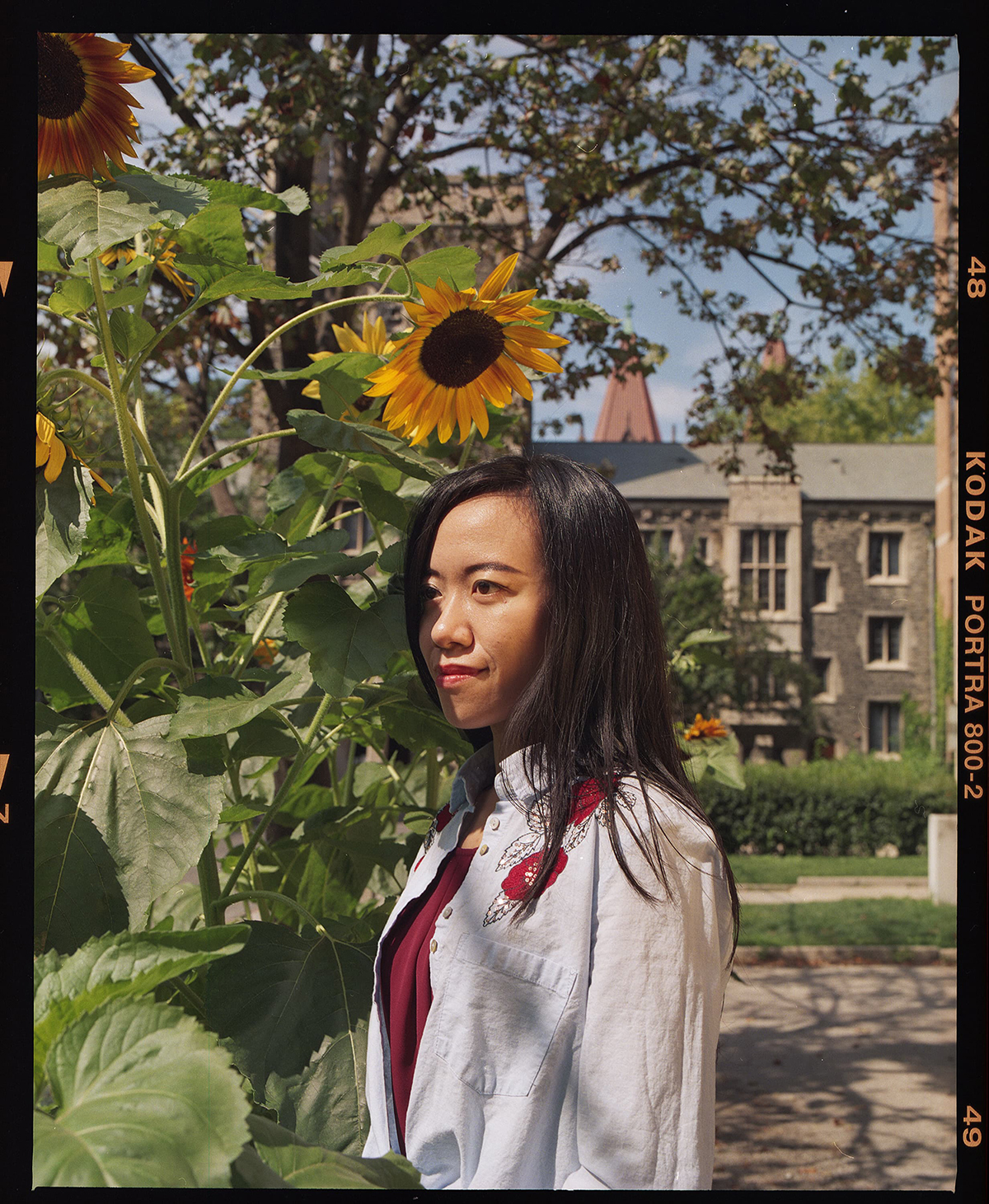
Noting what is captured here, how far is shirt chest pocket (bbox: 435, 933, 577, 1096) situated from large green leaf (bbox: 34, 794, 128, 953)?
0.34 metres

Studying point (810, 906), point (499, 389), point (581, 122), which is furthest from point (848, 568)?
point (499, 389)

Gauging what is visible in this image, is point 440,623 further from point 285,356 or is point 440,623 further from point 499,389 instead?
point 285,356

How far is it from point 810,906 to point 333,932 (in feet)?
36.6

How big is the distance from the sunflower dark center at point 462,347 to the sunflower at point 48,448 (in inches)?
17.2

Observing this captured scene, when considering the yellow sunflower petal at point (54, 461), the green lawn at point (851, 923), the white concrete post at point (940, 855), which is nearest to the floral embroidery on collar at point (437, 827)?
the yellow sunflower petal at point (54, 461)

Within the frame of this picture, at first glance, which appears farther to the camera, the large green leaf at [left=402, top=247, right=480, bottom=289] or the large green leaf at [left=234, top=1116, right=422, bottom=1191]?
the large green leaf at [left=402, top=247, right=480, bottom=289]

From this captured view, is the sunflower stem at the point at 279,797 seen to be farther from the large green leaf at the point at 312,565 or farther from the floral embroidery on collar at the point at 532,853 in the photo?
the floral embroidery on collar at the point at 532,853

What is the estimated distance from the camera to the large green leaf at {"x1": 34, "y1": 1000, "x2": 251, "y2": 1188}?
676mm

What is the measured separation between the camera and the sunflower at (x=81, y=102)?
1077 mm

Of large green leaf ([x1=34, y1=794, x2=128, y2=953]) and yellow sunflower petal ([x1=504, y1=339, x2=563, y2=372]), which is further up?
yellow sunflower petal ([x1=504, y1=339, x2=563, y2=372])

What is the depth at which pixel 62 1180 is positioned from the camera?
68 cm

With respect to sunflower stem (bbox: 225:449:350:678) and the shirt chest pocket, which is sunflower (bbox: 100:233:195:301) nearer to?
sunflower stem (bbox: 225:449:350:678)

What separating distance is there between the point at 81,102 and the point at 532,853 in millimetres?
877

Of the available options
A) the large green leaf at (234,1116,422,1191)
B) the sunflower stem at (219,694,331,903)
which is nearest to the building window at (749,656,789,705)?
the sunflower stem at (219,694,331,903)
